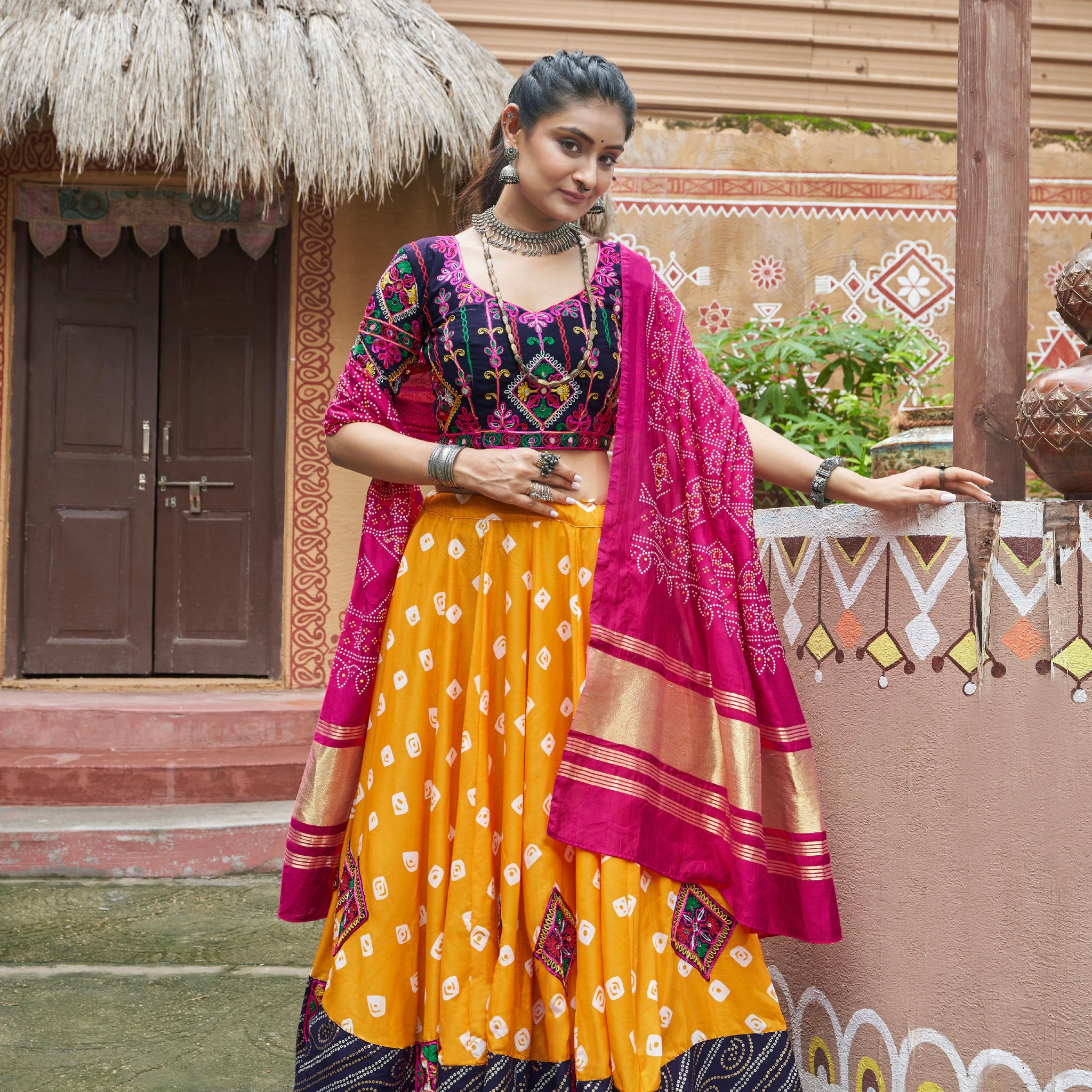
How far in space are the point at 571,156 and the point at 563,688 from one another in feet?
2.57

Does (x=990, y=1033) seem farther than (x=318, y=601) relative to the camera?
No

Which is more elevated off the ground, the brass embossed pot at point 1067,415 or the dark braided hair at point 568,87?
the dark braided hair at point 568,87

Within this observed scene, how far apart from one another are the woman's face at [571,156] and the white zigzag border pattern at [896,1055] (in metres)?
1.32

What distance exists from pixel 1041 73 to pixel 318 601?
15.5 feet

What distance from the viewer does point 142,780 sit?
4312 mm

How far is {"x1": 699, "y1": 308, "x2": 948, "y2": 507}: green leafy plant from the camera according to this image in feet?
14.8

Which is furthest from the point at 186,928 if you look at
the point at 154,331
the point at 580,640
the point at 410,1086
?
the point at 154,331

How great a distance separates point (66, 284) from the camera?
5609 millimetres

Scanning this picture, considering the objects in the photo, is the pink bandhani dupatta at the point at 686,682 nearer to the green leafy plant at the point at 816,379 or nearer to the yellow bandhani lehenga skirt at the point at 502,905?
the yellow bandhani lehenga skirt at the point at 502,905

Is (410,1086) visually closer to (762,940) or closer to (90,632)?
(762,940)

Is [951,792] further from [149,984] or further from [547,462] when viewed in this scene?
[149,984]

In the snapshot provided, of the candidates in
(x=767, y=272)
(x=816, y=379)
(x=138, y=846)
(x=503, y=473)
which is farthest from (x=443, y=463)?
(x=767, y=272)

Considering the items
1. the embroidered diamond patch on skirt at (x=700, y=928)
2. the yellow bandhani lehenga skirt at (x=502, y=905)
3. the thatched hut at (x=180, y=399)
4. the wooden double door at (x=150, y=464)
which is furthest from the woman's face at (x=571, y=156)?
the wooden double door at (x=150, y=464)

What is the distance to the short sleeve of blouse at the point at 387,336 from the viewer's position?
1823 mm
